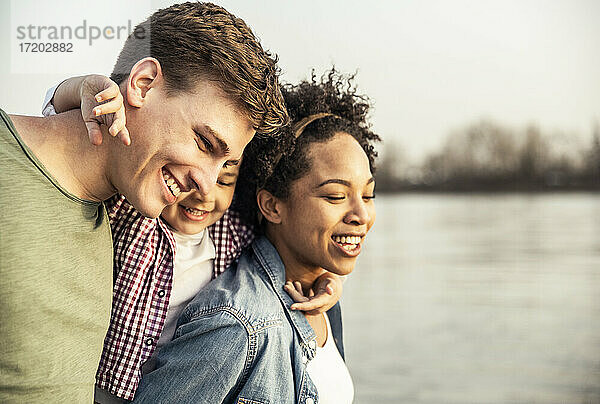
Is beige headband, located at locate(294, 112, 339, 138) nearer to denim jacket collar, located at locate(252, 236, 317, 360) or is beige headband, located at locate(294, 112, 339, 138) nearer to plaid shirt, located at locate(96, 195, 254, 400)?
denim jacket collar, located at locate(252, 236, 317, 360)

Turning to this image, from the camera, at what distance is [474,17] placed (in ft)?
18.0

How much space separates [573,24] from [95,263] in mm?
5249

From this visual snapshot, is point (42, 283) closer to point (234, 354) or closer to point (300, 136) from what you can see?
point (234, 354)

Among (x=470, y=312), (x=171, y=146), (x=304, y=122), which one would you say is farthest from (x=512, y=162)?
(x=171, y=146)

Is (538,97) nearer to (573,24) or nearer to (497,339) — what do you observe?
(573,24)

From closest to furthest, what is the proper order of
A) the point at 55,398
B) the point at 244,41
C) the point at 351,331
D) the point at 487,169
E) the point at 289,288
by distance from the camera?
the point at 55,398, the point at 244,41, the point at 289,288, the point at 351,331, the point at 487,169

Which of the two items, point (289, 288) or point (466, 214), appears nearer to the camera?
point (289, 288)

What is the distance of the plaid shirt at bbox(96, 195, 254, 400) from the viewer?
54.2 inches

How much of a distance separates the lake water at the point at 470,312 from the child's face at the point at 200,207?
379cm

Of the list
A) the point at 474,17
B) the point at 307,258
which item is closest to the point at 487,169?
the point at 474,17

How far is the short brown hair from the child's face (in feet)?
0.68

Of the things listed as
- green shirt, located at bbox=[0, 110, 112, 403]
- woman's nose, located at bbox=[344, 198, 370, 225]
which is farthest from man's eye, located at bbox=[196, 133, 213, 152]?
woman's nose, located at bbox=[344, 198, 370, 225]

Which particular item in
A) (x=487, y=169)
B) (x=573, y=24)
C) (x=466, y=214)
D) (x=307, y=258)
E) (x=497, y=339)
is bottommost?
(x=497, y=339)

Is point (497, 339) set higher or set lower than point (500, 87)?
lower
